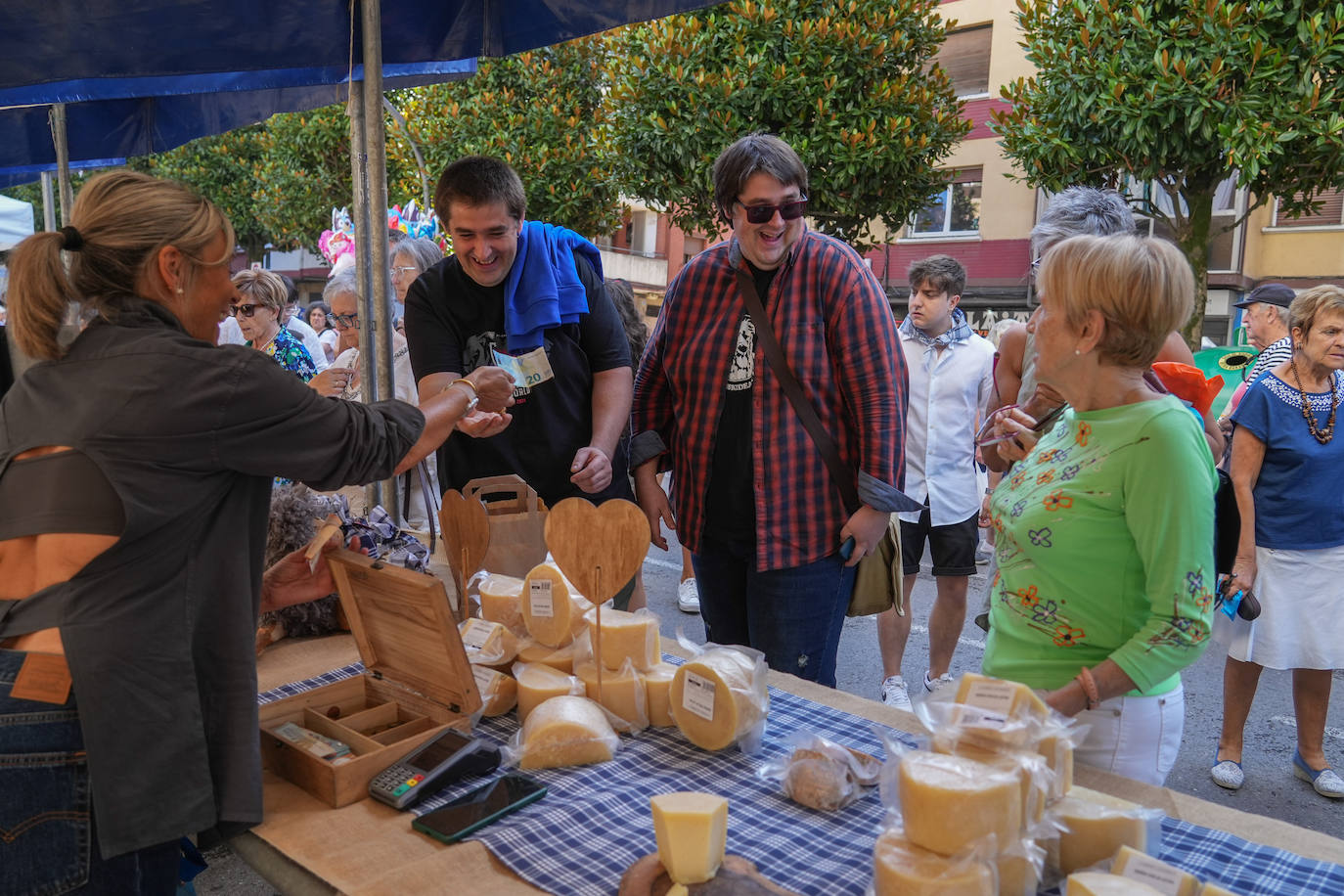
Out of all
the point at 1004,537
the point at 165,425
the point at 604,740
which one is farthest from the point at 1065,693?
the point at 165,425

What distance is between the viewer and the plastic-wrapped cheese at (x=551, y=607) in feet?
5.87

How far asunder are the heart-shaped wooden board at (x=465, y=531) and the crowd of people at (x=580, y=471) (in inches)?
8.4

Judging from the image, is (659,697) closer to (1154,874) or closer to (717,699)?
(717,699)

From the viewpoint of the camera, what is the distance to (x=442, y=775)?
1.50 m

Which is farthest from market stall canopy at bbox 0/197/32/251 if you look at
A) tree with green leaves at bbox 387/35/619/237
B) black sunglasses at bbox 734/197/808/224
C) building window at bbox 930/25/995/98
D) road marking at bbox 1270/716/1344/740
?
building window at bbox 930/25/995/98

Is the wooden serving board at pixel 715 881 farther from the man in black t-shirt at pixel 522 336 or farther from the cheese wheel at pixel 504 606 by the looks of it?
the man in black t-shirt at pixel 522 336

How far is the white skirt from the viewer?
3.27m

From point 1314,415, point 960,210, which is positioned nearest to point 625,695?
point 1314,415

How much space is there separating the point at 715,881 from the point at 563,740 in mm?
448

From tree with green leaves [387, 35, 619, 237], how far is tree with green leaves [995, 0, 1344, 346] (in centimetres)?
423

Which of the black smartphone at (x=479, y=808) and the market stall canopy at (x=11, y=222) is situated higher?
the market stall canopy at (x=11, y=222)

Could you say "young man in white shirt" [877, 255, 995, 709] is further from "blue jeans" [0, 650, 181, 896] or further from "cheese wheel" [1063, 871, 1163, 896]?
"blue jeans" [0, 650, 181, 896]

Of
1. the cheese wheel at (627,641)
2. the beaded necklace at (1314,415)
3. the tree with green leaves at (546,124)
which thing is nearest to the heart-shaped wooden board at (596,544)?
the cheese wheel at (627,641)

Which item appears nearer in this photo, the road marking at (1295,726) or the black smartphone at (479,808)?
the black smartphone at (479,808)
